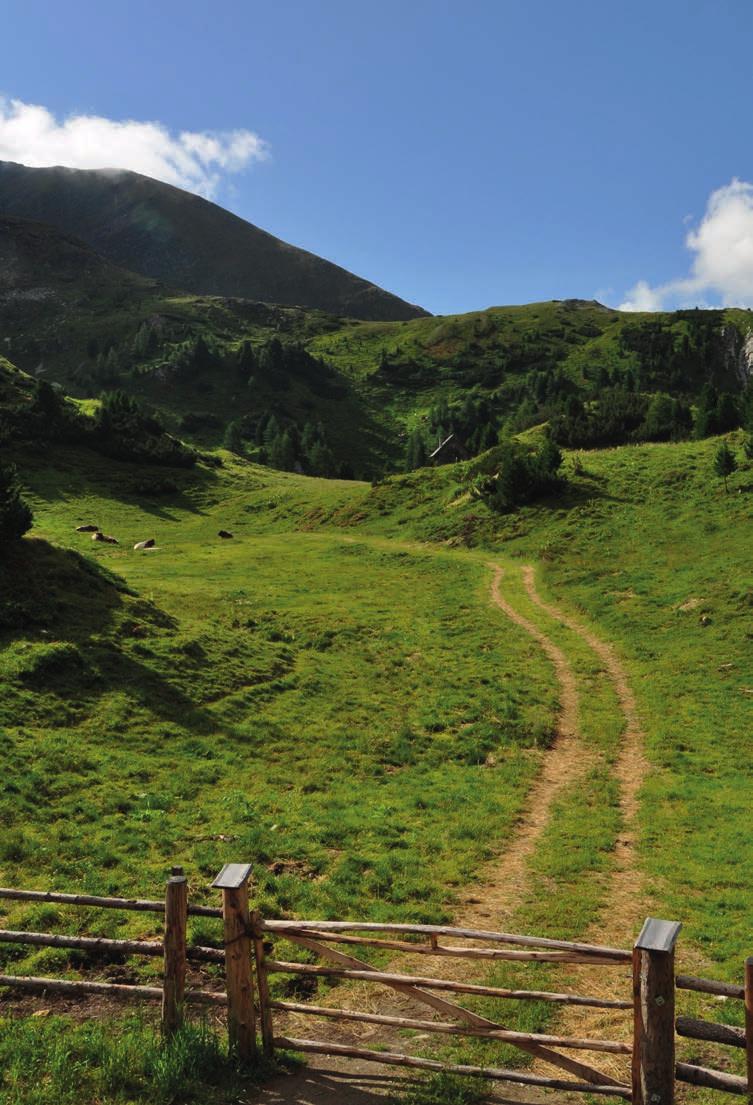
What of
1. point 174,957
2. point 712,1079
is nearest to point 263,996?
point 174,957

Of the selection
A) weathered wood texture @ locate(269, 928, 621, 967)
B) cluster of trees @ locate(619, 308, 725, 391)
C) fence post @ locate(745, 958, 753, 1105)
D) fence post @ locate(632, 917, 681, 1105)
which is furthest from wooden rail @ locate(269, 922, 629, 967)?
cluster of trees @ locate(619, 308, 725, 391)

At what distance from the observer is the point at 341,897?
12969 millimetres

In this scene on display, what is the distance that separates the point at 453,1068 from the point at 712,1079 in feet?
9.16

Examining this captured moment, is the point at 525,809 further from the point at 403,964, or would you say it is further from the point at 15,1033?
the point at 15,1033

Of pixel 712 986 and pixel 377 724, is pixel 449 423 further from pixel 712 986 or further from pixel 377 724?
pixel 712 986

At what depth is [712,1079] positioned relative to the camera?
689 centimetres

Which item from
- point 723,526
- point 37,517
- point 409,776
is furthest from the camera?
point 37,517

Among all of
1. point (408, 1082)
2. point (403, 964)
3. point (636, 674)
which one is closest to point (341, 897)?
point (403, 964)

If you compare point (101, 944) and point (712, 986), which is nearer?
point (712, 986)

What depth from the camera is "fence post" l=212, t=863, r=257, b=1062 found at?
7.86 m

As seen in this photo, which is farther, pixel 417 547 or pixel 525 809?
pixel 417 547

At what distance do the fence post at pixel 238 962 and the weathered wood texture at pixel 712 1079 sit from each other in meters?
4.86

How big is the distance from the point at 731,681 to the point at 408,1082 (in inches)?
966

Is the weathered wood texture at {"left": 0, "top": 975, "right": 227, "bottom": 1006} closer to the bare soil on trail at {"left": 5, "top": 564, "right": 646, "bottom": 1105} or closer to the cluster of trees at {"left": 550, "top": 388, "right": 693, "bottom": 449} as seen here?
the bare soil on trail at {"left": 5, "top": 564, "right": 646, "bottom": 1105}
